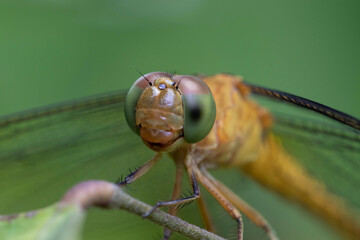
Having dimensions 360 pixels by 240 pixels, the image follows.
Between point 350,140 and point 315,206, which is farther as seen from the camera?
point 315,206

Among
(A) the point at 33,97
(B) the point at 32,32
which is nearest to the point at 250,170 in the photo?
(A) the point at 33,97

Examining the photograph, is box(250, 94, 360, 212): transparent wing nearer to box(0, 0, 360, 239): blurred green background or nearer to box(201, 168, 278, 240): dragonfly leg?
box(201, 168, 278, 240): dragonfly leg

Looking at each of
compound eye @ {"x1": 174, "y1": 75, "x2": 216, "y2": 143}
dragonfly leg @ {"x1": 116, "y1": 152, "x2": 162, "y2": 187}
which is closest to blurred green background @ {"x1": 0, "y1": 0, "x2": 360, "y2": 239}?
dragonfly leg @ {"x1": 116, "y1": 152, "x2": 162, "y2": 187}

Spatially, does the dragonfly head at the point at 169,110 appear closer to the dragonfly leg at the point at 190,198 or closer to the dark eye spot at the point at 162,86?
the dark eye spot at the point at 162,86

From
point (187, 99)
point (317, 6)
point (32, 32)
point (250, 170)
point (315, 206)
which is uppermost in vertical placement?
point (317, 6)

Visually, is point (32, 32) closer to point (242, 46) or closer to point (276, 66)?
point (242, 46)
